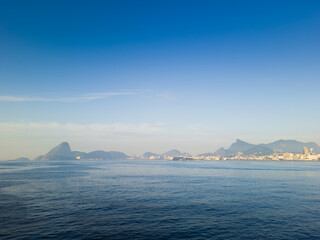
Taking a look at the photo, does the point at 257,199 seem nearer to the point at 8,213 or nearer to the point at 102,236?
the point at 102,236

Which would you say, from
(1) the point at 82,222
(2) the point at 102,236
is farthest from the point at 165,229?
(1) the point at 82,222

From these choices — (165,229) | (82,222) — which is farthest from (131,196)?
(165,229)

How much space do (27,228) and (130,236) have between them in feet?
55.5

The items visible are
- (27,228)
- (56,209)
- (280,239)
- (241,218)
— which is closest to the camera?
(280,239)

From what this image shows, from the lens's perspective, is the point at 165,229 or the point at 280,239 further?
the point at 165,229

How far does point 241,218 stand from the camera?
38906 mm

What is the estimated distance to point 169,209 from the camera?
44875mm

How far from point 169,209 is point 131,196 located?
55.7 ft

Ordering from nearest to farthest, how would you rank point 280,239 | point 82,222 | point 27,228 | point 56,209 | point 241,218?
1. point 280,239
2. point 27,228
3. point 82,222
4. point 241,218
5. point 56,209

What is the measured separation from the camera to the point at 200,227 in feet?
112

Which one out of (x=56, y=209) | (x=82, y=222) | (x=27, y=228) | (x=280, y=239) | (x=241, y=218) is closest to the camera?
(x=280, y=239)

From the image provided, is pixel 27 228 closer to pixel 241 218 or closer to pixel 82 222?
pixel 82 222

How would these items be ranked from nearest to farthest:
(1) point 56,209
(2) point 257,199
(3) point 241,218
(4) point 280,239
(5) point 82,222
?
(4) point 280,239
(5) point 82,222
(3) point 241,218
(1) point 56,209
(2) point 257,199

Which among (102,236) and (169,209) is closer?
(102,236)
